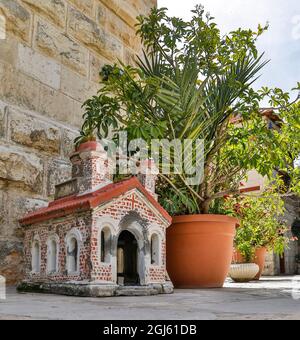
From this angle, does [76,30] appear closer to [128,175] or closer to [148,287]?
[128,175]

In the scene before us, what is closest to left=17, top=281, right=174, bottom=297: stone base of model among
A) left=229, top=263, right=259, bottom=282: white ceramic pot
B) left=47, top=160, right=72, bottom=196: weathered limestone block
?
left=47, top=160, right=72, bottom=196: weathered limestone block

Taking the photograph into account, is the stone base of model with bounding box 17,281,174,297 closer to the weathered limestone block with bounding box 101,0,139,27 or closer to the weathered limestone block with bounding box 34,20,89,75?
the weathered limestone block with bounding box 34,20,89,75

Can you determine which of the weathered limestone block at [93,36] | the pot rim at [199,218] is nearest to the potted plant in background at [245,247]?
the pot rim at [199,218]

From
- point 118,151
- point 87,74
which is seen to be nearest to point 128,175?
point 118,151

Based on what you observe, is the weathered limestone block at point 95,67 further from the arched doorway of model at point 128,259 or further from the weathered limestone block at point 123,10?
the arched doorway of model at point 128,259

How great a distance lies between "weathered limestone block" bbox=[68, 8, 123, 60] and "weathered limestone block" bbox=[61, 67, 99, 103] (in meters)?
0.29

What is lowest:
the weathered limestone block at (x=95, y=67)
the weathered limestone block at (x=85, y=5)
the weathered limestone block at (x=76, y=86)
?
the weathered limestone block at (x=76, y=86)

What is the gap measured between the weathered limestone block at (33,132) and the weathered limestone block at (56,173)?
0.09 metres

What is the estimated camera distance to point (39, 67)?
112 inches

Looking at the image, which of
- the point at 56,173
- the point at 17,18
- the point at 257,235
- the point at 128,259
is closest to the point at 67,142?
the point at 56,173

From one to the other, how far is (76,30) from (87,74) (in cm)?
32

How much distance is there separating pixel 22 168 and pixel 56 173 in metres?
0.31

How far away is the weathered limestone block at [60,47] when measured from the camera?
9.48 ft

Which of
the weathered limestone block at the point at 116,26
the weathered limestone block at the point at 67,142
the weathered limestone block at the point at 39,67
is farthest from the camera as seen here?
the weathered limestone block at the point at 116,26
